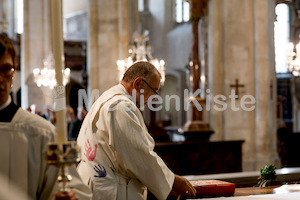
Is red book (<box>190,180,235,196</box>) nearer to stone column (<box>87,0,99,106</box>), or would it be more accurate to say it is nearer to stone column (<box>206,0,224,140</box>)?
stone column (<box>206,0,224,140</box>)

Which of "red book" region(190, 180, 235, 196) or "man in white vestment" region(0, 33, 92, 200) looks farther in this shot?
"red book" region(190, 180, 235, 196)

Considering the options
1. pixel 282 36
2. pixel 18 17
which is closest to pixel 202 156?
pixel 282 36

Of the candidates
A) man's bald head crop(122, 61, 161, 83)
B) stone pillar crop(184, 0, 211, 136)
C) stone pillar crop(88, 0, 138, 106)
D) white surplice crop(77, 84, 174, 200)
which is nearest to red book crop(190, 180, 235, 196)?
white surplice crop(77, 84, 174, 200)

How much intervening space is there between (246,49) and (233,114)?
1598 millimetres

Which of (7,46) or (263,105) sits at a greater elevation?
(7,46)

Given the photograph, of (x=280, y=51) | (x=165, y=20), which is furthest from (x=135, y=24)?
(x=280, y=51)

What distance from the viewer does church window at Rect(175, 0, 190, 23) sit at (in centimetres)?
2464

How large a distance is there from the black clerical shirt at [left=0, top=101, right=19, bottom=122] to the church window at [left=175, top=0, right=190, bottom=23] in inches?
922

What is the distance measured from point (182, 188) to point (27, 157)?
1343mm

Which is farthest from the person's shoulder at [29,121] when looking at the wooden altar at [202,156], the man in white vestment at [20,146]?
the wooden altar at [202,156]

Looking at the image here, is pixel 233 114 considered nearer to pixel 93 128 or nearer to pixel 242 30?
pixel 242 30

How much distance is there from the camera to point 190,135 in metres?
11.7

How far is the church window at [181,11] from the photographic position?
80.8 feet

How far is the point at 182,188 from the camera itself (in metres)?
2.88
